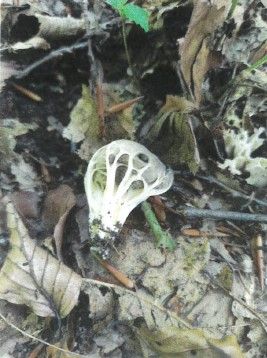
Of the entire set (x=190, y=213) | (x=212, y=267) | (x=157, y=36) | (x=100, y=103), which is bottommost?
(x=212, y=267)

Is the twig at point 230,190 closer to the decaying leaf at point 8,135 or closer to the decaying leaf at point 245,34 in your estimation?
the decaying leaf at point 245,34

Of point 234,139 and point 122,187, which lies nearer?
point 122,187

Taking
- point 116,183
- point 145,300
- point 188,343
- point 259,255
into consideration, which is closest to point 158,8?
point 116,183

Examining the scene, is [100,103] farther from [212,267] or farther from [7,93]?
[212,267]

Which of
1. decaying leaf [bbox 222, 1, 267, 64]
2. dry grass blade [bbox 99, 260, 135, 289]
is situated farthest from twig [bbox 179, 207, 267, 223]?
decaying leaf [bbox 222, 1, 267, 64]

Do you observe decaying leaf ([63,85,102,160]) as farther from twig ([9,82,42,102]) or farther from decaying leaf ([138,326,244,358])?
decaying leaf ([138,326,244,358])

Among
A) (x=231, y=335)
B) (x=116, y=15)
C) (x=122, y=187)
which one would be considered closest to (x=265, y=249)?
(x=231, y=335)
